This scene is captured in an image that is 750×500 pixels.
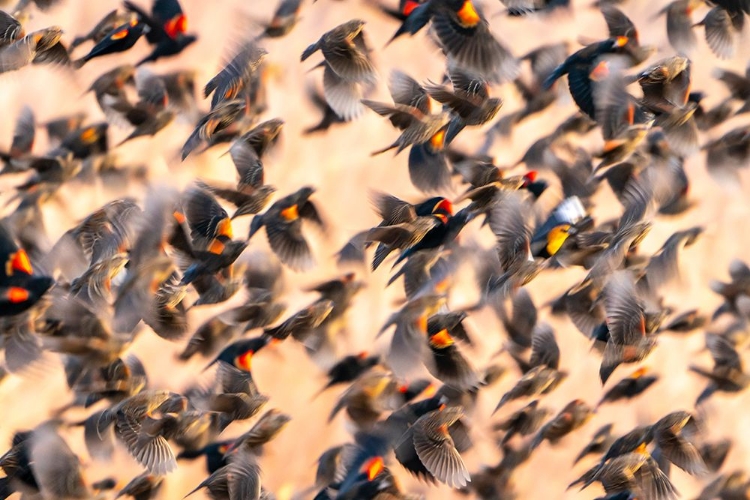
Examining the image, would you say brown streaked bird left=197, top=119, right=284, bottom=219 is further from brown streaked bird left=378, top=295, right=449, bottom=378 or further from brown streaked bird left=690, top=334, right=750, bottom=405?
brown streaked bird left=690, top=334, right=750, bottom=405

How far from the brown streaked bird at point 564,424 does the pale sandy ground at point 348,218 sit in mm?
44

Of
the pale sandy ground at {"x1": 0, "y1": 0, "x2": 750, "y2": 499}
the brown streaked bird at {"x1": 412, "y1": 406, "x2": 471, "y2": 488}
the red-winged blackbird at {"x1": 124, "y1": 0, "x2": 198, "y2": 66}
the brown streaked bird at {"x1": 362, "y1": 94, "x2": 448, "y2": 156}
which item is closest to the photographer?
the brown streaked bird at {"x1": 412, "y1": 406, "x2": 471, "y2": 488}

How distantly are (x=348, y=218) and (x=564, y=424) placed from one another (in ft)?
3.02

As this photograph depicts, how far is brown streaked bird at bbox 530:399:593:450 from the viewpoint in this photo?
2693 millimetres

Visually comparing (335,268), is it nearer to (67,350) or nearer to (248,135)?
(248,135)

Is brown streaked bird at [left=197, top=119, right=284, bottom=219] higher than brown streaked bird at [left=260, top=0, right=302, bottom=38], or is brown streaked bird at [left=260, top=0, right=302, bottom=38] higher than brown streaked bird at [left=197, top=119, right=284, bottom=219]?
brown streaked bird at [left=260, top=0, right=302, bottom=38]

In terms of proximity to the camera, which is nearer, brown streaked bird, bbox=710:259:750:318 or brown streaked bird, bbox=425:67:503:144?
brown streaked bird, bbox=425:67:503:144

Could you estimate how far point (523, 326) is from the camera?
2695 millimetres

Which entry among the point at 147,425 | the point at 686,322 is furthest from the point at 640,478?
the point at 147,425

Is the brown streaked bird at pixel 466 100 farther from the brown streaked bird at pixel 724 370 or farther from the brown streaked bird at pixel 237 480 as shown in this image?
the brown streaked bird at pixel 237 480

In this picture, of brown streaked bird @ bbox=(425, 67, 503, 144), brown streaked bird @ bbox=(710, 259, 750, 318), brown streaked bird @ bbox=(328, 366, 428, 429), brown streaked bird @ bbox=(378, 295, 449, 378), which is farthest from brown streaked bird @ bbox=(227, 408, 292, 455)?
brown streaked bird @ bbox=(710, 259, 750, 318)

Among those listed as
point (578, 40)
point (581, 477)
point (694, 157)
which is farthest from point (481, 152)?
point (581, 477)

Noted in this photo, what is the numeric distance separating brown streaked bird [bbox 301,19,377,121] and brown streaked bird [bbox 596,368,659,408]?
1.19 meters

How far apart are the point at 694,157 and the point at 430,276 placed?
102 centimetres
